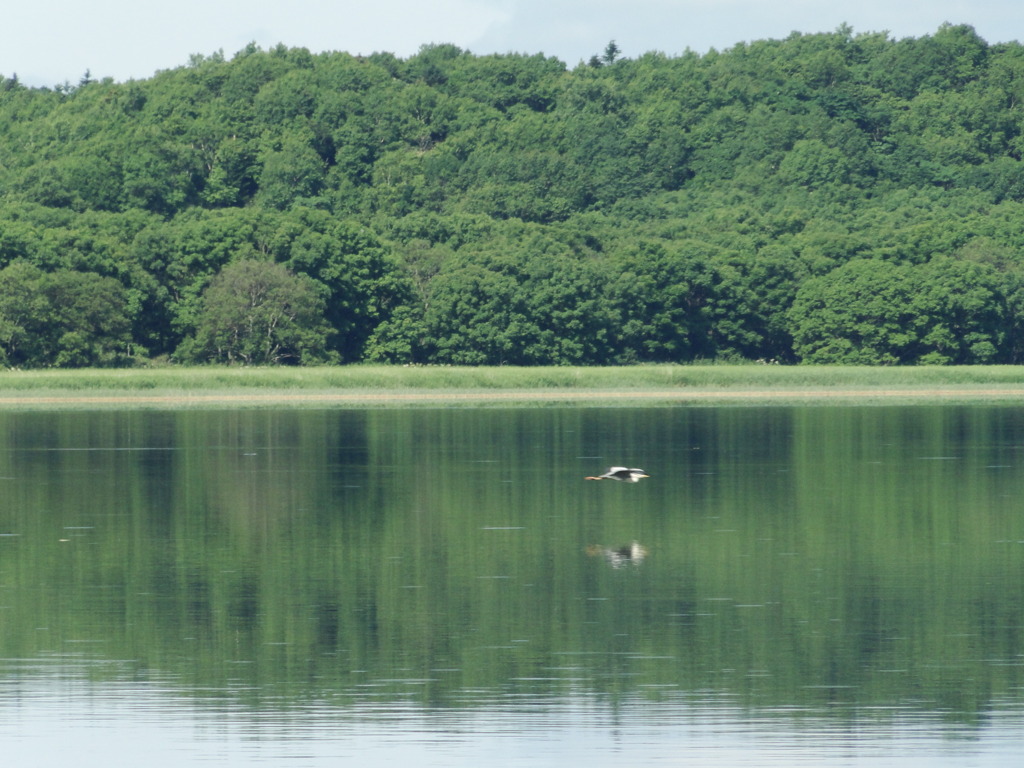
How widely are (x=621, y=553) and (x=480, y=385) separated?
62.9 m

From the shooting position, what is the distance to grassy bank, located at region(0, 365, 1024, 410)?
81.6m

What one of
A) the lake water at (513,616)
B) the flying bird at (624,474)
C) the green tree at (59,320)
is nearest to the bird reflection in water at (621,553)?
the lake water at (513,616)

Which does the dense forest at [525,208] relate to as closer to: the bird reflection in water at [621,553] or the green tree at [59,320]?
the green tree at [59,320]

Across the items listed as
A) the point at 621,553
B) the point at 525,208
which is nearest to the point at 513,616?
the point at 621,553

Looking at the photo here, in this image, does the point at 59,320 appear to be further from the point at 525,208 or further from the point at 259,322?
the point at 525,208

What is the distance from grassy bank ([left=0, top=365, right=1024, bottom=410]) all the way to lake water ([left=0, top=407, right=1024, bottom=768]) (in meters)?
41.3

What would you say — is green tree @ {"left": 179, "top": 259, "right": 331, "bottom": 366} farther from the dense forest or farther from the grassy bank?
the grassy bank

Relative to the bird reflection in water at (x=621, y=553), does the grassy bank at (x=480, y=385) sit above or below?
below

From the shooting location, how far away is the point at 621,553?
25125mm

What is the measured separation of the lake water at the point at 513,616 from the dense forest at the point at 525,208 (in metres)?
63.3

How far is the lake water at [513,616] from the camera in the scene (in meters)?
14.7

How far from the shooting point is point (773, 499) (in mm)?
32625

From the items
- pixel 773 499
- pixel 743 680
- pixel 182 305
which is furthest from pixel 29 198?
pixel 743 680

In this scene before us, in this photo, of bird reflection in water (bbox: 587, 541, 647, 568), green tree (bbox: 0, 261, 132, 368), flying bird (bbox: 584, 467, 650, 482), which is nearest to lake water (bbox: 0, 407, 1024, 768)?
bird reflection in water (bbox: 587, 541, 647, 568)
